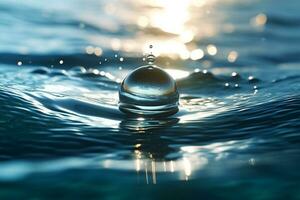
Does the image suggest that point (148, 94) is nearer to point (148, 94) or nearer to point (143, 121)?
point (148, 94)

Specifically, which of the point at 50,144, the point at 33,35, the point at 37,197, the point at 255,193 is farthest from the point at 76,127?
the point at 33,35

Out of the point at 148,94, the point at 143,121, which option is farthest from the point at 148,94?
the point at 143,121

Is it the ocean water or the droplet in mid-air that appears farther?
the droplet in mid-air

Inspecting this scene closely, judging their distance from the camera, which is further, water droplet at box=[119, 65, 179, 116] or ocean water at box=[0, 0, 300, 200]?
water droplet at box=[119, 65, 179, 116]

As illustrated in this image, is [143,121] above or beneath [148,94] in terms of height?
beneath

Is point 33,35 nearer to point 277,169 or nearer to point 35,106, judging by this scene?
point 35,106
